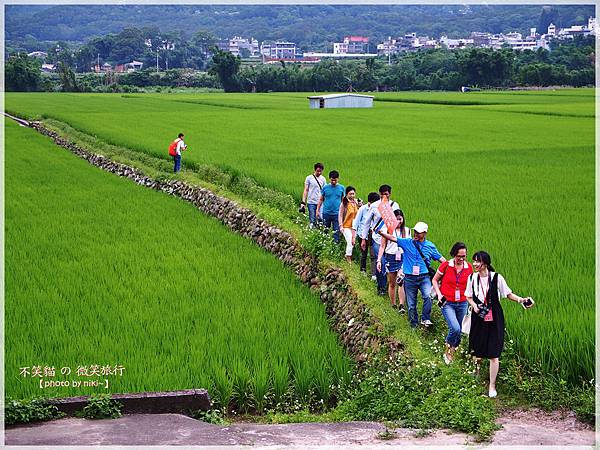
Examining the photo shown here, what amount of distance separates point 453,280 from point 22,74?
68.4m

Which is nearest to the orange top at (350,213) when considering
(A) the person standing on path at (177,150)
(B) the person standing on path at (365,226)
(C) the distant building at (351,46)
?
(B) the person standing on path at (365,226)

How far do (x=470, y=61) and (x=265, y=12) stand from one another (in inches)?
3892

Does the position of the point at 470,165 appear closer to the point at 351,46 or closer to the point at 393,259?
the point at 393,259

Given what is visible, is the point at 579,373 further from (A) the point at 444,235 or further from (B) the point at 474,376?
(A) the point at 444,235

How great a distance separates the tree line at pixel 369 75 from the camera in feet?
218

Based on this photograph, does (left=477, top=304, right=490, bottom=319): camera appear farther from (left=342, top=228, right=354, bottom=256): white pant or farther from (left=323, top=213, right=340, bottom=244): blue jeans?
(left=323, top=213, right=340, bottom=244): blue jeans

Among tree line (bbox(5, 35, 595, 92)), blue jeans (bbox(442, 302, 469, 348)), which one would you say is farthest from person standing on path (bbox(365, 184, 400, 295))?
tree line (bbox(5, 35, 595, 92))

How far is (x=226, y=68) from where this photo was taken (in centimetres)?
7338

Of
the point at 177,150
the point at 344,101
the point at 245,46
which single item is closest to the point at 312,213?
the point at 177,150

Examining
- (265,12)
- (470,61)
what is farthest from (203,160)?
(265,12)

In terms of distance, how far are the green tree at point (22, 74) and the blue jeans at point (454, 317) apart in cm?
6520

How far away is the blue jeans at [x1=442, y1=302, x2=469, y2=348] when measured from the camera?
698cm

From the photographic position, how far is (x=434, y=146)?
2362 centimetres

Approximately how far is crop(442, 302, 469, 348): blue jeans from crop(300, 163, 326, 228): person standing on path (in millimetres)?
Result: 4021
